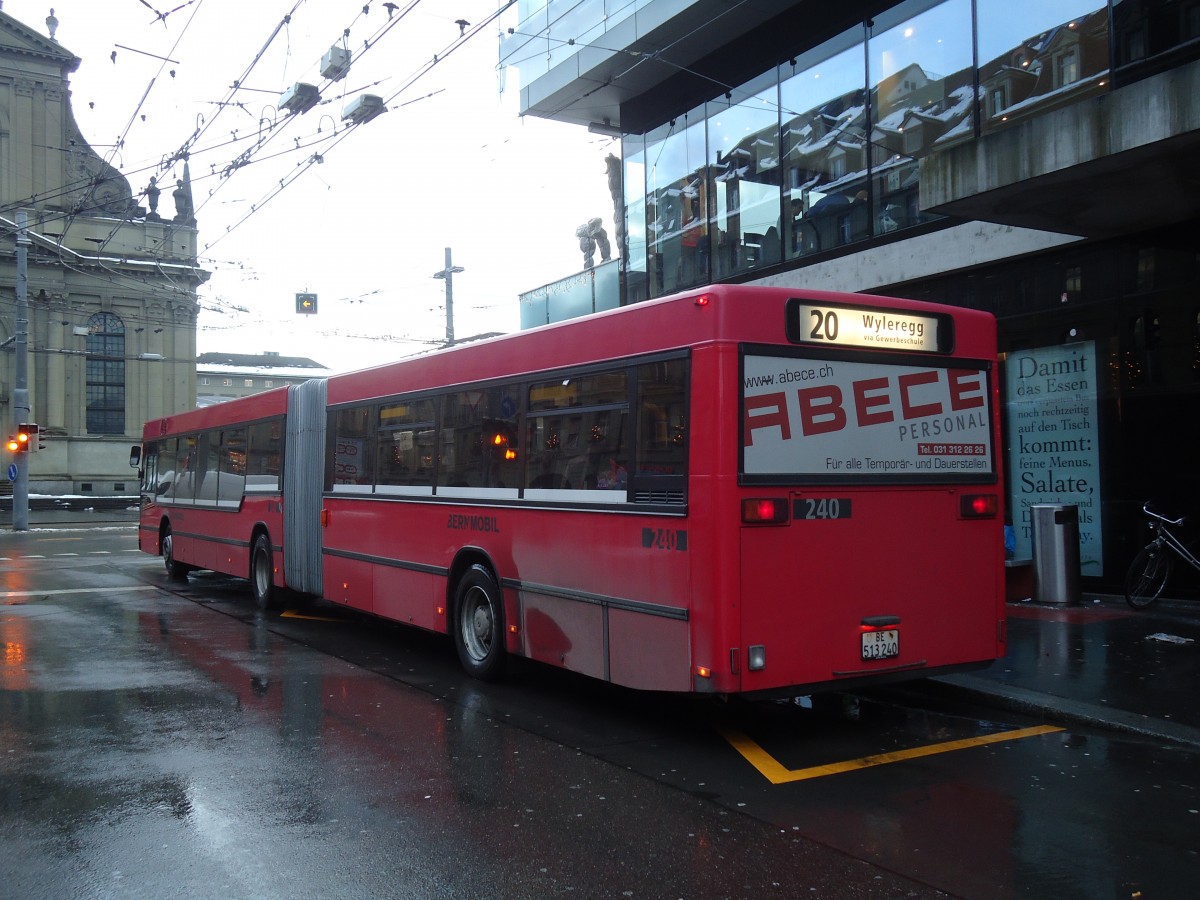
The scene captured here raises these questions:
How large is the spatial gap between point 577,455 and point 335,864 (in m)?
3.56

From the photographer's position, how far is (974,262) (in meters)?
13.4

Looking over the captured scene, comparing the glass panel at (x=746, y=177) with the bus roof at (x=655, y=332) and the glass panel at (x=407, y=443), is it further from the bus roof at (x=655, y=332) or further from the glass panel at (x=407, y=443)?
the bus roof at (x=655, y=332)

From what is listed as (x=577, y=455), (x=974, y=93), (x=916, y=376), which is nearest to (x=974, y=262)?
(x=974, y=93)

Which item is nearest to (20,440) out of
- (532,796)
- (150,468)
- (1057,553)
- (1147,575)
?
(150,468)

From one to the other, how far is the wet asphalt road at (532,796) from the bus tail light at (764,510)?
1.49 m

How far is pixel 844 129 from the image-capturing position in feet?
51.2

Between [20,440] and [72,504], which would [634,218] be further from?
[72,504]

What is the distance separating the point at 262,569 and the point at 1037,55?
11.8m

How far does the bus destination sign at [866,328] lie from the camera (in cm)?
671

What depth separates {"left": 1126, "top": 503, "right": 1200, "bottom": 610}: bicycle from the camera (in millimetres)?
11211

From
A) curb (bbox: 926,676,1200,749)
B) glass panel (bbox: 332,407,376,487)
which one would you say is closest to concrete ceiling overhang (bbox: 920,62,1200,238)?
curb (bbox: 926,676,1200,749)

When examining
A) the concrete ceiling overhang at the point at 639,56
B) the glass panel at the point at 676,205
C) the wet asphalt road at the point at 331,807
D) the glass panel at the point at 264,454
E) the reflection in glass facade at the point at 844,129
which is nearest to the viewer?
the wet asphalt road at the point at 331,807

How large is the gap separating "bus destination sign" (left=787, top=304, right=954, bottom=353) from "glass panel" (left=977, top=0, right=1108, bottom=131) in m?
6.63

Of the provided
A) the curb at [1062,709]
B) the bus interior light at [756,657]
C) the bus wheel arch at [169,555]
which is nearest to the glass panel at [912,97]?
the curb at [1062,709]
